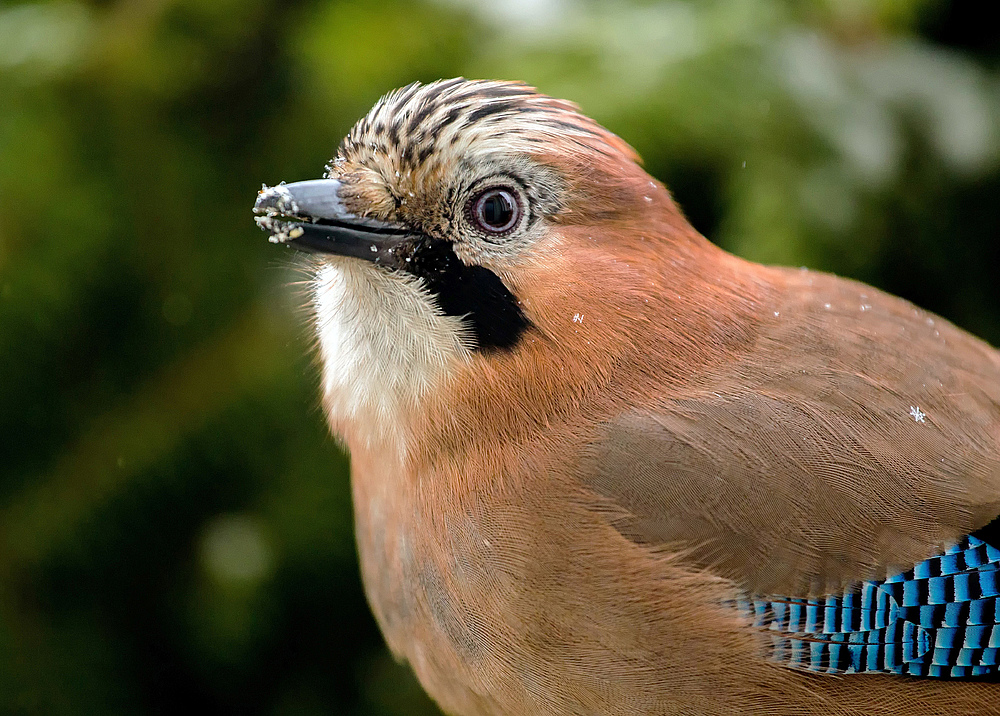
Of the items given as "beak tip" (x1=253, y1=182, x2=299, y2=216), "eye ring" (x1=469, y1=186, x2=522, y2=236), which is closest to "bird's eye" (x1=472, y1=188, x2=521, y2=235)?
"eye ring" (x1=469, y1=186, x2=522, y2=236)

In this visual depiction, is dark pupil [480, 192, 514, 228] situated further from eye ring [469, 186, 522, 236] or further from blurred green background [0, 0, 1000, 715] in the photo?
blurred green background [0, 0, 1000, 715]

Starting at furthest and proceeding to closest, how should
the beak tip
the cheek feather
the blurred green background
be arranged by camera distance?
the blurred green background, the cheek feather, the beak tip

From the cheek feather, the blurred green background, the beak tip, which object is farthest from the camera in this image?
the blurred green background

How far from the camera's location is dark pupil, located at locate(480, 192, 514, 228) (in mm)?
1941

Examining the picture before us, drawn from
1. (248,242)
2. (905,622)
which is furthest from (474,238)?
(248,242)

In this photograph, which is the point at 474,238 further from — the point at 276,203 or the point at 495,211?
the point at 276,203

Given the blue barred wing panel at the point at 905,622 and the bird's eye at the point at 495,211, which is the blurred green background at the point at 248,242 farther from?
the blue barred wing panel at the point at 905,622

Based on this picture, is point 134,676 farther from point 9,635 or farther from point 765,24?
point 765,24

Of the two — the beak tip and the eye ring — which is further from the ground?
the beak tip

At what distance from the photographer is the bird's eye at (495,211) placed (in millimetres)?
1940

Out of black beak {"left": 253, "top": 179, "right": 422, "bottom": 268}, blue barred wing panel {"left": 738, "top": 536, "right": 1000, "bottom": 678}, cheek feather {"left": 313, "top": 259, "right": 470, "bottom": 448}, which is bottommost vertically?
blue barred wing panel {"left": 738, "top": 536, "right": 1000, "bottom": 678}

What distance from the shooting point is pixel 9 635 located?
2.72 m

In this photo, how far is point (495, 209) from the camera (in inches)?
76.6

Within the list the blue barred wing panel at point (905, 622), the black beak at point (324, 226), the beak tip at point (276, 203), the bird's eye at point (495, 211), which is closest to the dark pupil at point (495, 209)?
the bird's eye at point (495, 211)
